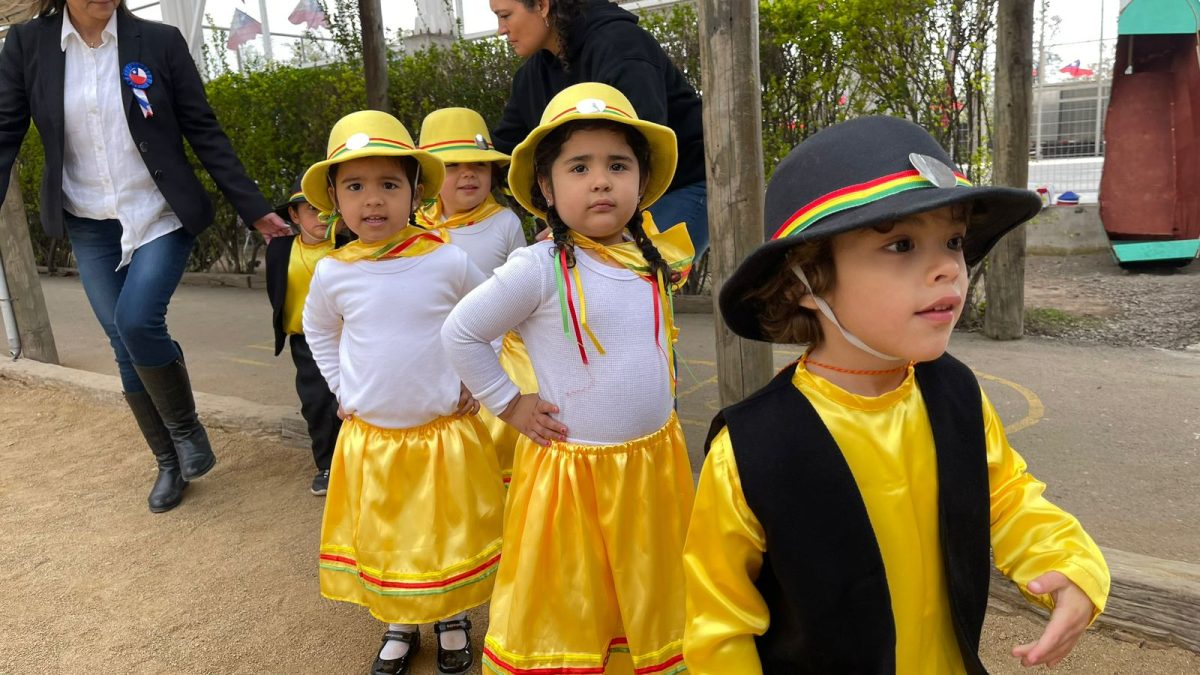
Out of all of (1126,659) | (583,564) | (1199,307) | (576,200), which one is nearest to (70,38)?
(576,200)

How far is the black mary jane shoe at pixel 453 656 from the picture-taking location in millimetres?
2434

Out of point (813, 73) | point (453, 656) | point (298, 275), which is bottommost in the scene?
point (453, 656)

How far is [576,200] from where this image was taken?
6.72ft

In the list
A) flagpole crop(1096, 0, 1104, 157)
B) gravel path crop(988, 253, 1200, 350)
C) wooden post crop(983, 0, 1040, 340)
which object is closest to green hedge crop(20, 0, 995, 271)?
wooden post crop(983, 0, 1040, 340)

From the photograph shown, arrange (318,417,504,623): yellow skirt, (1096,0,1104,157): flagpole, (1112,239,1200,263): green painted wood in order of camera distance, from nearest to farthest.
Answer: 1. (318,417,504,623): yellow skirt
2. (1112,239,1200,263): green painted wood
3. (1096,0,1104,157): flagpole

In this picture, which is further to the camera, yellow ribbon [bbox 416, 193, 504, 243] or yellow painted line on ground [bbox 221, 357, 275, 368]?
yellow painted line on ground [bbox 221, 357, 275, 368]

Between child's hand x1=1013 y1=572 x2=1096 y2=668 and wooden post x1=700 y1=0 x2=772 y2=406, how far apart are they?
1.55 metres

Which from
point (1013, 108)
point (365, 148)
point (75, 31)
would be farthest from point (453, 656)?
point (1013, 108)

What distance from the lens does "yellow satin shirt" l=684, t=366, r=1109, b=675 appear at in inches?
55.3

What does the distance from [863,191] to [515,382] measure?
1.85 meters

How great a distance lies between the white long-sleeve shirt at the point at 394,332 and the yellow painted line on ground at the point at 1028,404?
8.24ft

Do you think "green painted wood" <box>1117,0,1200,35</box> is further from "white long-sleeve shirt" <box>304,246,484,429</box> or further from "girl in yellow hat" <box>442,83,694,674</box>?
"white long-sleeve shirt" <box>304,246,484,429</box>

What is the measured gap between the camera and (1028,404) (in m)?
4.40

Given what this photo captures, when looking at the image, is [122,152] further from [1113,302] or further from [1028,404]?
[1113,302]
